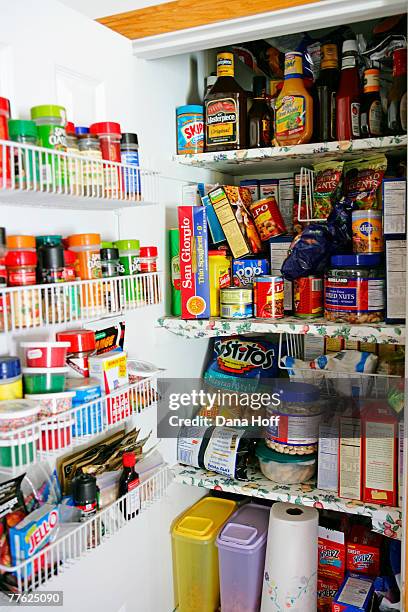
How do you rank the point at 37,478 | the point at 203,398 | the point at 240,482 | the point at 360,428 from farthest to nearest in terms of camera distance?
the point at 203,398
the point at 240,482
the point at 360,428
the point at 37,478

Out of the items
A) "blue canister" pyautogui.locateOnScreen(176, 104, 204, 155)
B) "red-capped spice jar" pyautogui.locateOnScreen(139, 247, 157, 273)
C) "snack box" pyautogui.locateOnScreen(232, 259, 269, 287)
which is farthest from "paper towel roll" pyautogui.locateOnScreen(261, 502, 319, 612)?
"blue canister" pyautogui.locateOnScreen(176, 104, 204, 155)

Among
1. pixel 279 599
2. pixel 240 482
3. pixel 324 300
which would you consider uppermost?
pixel 324 300

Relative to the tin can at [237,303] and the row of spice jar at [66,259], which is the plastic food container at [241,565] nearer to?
the tin can at [237,303]

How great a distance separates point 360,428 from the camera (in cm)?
150

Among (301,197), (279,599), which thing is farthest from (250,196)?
(279,599)

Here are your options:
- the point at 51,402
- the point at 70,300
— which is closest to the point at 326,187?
the point at 70,300

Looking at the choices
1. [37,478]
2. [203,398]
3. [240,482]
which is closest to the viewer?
[37,478]

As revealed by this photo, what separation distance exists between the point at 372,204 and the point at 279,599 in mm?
1078

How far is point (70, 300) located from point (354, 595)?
112 cm

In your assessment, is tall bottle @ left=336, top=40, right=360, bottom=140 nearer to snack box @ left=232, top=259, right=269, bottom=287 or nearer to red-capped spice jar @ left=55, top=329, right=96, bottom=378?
snack box @ left=232, top=259, right=269, bottom=287

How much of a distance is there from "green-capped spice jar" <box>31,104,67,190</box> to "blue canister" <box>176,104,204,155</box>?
67cm

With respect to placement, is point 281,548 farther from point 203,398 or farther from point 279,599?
point 203,398

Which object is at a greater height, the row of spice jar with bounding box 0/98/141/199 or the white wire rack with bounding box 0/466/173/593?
the row of spice jar with bounding box 0/98/141/199

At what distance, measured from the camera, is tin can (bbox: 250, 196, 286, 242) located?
167 cm
